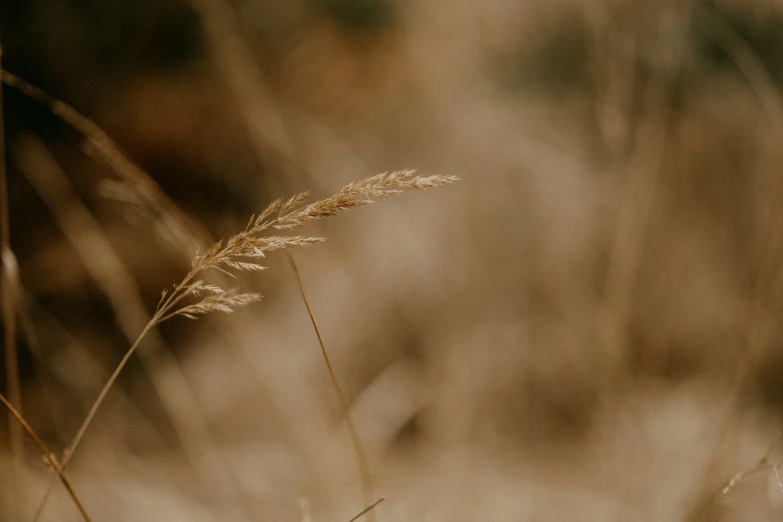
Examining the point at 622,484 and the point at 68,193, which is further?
the point at 68,193

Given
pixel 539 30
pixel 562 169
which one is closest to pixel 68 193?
pixel 562 169

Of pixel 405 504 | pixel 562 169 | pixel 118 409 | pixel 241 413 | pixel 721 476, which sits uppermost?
pixel 562 169

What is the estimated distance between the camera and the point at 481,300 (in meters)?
1.46

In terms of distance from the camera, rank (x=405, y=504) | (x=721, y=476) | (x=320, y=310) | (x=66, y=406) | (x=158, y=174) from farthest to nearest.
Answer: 1. (x=158, y=174)
2. (x=320, y=310)
3. (x=66, y=406)
4. (x=405, y=504)
5. (x=721, y=476)

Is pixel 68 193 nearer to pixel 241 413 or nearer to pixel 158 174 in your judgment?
pixel 158 174

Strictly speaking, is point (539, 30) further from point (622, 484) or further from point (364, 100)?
point (622, 484)

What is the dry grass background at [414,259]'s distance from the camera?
1200 mm

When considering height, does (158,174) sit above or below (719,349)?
above

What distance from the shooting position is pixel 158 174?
1667 millimetres

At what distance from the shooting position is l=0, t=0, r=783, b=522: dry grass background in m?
1.20

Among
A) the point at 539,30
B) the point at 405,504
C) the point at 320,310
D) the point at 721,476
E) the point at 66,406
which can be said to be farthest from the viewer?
the point at 539,30

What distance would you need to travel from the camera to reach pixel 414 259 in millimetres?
1541

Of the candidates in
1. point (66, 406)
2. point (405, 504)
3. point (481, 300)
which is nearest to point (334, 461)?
point (405, 504)

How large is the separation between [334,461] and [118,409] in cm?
63
